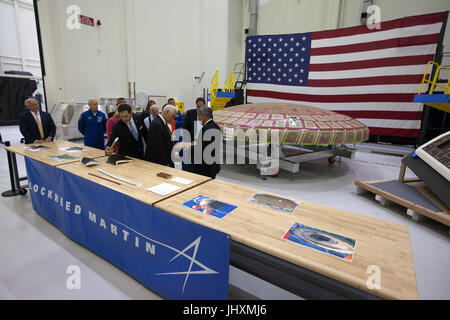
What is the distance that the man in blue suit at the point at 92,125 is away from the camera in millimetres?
4098

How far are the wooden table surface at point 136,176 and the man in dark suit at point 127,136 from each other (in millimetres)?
285

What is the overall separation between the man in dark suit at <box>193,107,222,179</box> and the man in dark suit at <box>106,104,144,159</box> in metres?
0.86

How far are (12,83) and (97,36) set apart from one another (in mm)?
4922

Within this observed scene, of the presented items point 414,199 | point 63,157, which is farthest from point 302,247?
point 414,199

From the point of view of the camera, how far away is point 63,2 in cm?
677

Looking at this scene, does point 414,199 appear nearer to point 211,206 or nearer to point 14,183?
point 211,206

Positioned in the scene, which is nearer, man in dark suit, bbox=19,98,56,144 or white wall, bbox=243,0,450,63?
man in dark suit, bbox=19,98,56,144

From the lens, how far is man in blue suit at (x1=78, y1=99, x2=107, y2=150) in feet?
13.4

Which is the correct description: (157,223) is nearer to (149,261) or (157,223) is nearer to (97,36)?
(149,261)

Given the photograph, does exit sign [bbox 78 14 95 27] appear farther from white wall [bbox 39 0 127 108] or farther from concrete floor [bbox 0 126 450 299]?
concrete floor [bbox 0 126 450 299]

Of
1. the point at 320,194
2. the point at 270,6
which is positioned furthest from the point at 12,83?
the point at 320,194

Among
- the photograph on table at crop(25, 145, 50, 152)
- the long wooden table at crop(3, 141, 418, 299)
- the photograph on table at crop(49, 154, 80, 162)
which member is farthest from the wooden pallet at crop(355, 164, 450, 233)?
the photograph on table at crop(25, 145, 50, 152)

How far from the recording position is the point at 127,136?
3.01m
